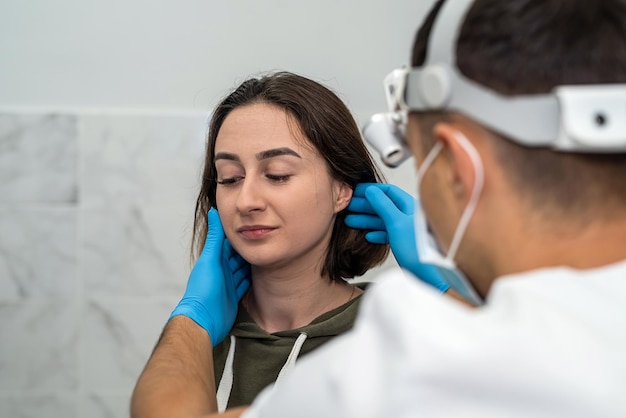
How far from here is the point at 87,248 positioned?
1.95 meters

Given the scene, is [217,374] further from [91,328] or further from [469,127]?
[469,127]

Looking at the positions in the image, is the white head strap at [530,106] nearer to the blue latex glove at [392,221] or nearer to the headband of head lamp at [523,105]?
the headband of head lamp at [523,105]

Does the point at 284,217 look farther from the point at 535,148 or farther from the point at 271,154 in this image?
the point at 535,148

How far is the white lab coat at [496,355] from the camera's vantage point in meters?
0.60

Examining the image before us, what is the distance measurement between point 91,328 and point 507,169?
4.98 ft

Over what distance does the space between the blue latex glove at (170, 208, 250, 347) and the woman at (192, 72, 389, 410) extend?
5 centimetres

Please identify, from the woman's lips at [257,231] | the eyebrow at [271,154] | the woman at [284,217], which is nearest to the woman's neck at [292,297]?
the woman at [284,217]

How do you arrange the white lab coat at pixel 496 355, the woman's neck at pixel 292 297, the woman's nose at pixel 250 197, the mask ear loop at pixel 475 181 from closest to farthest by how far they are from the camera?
the white lab coat at pixel 496 355 < the mask ear loop at pixel 475 181 < the woman's nose at pixel 250 197 < the woman's neck at pixel 292 297

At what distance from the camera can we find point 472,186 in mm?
725

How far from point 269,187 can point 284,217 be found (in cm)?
6

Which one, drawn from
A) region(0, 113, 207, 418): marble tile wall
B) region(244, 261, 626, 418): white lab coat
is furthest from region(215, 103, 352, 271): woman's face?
region(244, 261, 626, 418): white lab coat

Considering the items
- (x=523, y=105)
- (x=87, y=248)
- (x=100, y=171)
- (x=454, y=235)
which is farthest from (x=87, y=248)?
(x=523, y=105)

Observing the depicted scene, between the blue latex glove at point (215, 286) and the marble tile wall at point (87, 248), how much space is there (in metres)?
0.46

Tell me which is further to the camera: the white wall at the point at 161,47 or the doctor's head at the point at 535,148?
the white wall at the point at 161,47
